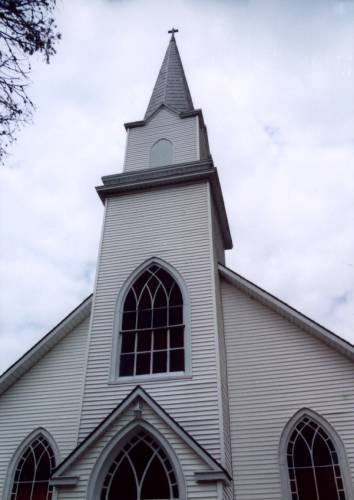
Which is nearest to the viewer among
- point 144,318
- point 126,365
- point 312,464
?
point 312,464

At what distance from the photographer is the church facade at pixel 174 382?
30.4 feet

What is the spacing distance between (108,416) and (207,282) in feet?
12.7

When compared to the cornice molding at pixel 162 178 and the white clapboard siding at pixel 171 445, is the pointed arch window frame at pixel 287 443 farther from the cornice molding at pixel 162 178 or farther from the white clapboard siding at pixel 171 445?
the cornice molding at pixel 162 178

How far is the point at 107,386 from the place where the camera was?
10492 mm

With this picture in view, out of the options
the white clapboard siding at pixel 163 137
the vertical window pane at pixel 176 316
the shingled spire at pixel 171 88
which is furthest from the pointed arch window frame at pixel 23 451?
the shingled spire at pixel 171 88

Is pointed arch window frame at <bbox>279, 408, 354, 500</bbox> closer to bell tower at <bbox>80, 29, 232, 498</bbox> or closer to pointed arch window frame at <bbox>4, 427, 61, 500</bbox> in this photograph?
bell tower at <bbox>80, 29, 232, 498</bbox>

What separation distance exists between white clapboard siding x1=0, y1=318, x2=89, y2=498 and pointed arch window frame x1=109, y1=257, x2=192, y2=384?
5.02 ft

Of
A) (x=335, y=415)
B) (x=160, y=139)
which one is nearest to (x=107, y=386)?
(x=335, y=415)

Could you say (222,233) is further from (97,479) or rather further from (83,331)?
(97,479)

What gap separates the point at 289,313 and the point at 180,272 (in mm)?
2814

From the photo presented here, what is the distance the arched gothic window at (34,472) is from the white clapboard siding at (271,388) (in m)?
4.35

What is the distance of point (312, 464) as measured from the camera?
962cm

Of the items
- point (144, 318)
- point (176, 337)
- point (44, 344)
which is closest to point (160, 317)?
point (144, 318)

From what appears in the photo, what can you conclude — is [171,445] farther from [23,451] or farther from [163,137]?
[163,137]
